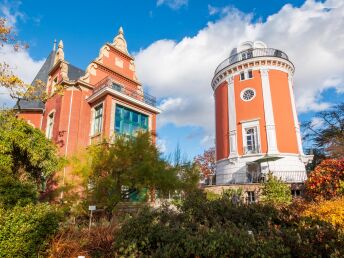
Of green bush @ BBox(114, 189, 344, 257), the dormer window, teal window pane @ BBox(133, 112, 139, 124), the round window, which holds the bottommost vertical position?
green bush @ BBox(114, 189, 344, 257)

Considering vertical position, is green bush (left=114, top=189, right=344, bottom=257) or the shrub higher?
green bush (left=114, top=189, right=344, bottom=257)

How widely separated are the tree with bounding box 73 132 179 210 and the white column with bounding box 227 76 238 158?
1156 cm

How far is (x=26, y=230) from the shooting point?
221 inches

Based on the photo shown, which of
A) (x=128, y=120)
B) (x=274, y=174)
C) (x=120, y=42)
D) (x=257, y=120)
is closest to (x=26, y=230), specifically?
(x=128, y=120)

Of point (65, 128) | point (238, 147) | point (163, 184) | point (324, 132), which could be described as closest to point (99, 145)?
point (163, 184)

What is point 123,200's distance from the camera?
451 inches

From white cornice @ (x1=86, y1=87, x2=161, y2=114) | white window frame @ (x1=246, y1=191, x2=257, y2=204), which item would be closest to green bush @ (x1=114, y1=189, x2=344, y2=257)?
white window frame @ (x1=246, y1=191, x2=257, y2=204)

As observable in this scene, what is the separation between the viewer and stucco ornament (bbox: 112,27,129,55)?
21391 millimetres

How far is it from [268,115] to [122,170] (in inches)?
597

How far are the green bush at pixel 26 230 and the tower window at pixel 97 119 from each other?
11.5m

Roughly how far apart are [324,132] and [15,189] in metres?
28.1

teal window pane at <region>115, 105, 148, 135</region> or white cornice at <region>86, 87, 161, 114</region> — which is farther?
teal window pane at <region>115, 105, 148, 135</region>

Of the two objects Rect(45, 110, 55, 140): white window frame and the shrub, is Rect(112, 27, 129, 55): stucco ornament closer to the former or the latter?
Rect(45, 110, 55, 140): white window frame

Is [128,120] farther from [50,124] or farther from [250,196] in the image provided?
[250,196]
